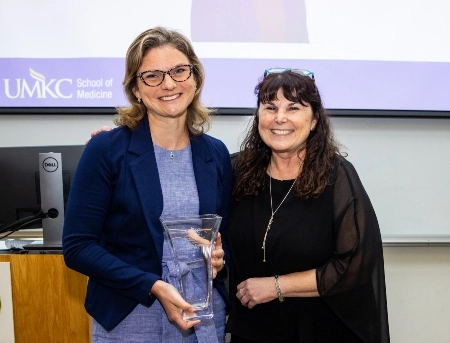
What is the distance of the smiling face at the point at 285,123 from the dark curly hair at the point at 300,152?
0.06 ft

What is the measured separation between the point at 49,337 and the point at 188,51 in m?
1.13

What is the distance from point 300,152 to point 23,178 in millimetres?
1126

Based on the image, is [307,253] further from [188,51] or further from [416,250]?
[416,250]

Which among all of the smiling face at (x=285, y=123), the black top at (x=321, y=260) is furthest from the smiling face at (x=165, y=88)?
the black top at (x=321, y=260)

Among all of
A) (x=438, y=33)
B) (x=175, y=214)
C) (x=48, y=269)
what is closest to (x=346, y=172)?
(x=175, y=214)

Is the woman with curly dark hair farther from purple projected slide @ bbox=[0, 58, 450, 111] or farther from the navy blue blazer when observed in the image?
purple projected slide @ bbox=[0, 58, 450, 111]

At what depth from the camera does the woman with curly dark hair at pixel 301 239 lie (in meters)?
1.67

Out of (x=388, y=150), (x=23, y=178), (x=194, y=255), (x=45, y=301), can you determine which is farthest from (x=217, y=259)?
(x=388, y=150)

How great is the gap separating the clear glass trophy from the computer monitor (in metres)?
0.98

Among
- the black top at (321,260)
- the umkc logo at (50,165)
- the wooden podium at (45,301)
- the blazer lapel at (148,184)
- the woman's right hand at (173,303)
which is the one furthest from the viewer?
the umkc logo at (50,165)

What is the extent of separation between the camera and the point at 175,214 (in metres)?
1.48

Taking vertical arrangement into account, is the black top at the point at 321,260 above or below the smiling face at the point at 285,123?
below

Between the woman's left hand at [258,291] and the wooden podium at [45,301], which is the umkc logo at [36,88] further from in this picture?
the woman's left hand at [258,291]

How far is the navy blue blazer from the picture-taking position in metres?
1.41
